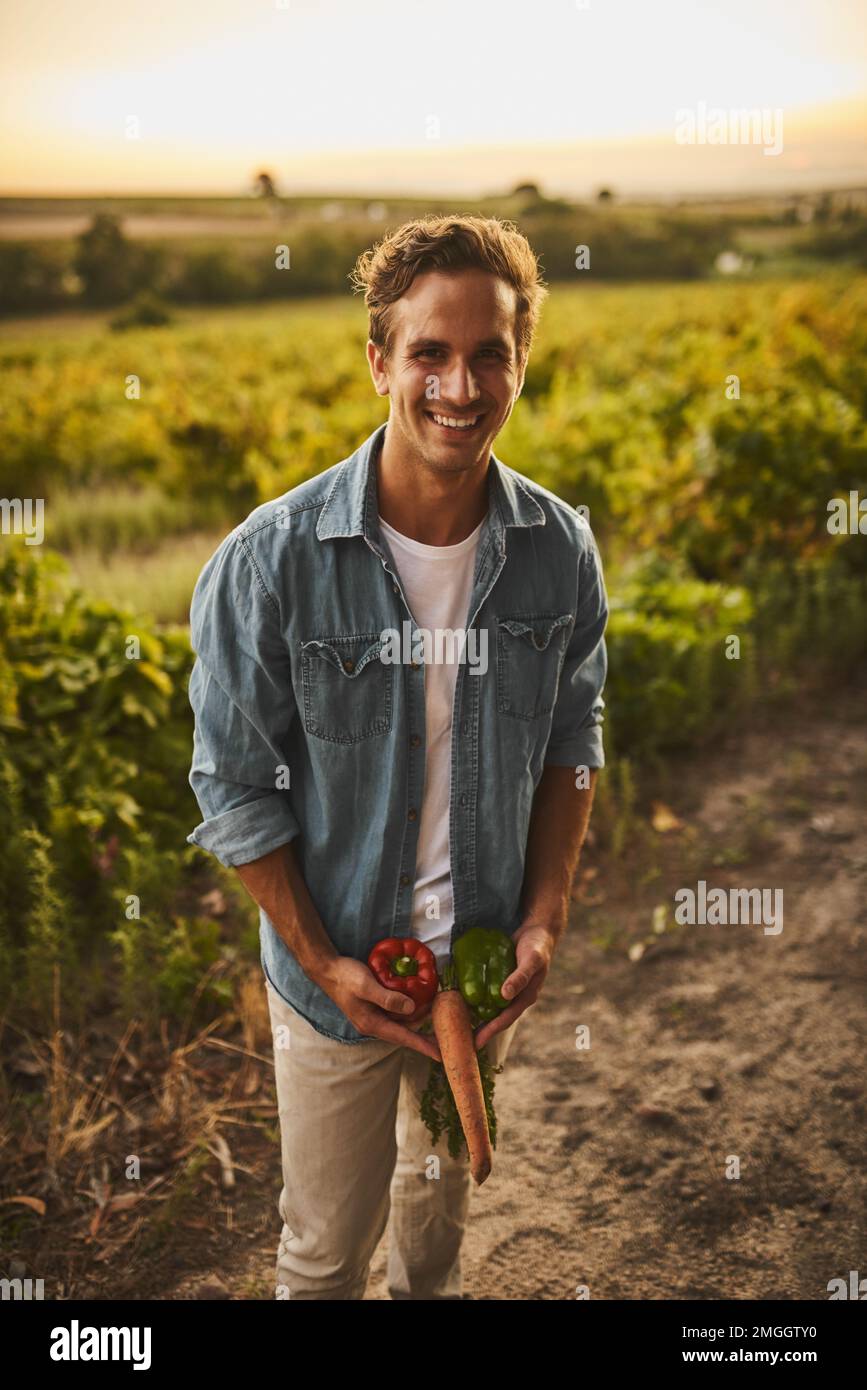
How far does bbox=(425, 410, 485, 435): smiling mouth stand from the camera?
168cm

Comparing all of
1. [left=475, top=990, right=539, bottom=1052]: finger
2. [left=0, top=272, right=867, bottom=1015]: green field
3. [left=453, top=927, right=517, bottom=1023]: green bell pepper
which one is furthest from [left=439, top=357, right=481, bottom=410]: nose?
[left=0, top=272, right=867, bottom=1015]: green field

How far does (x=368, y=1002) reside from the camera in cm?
185

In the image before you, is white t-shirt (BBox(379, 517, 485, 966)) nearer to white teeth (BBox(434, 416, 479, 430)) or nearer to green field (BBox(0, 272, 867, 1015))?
white teeth (BBox(434, 416, 479, 430))

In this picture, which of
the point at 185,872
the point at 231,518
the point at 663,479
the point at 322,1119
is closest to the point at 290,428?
the point at 231,518

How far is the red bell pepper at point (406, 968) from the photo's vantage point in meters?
1.87

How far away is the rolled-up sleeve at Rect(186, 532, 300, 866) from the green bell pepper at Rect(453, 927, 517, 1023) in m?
0.37


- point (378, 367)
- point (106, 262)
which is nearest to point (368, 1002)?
point (378, 367)

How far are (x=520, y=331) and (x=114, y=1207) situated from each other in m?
2.34

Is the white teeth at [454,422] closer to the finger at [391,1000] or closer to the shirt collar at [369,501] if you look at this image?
the shirt collar at [369,501]

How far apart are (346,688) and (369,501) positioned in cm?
31

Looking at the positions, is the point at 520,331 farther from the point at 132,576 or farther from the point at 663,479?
the point at 132,576

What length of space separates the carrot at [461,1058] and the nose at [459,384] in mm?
990

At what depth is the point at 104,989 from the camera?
3406mm

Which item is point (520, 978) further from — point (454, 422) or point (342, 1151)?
point (454, 422)
